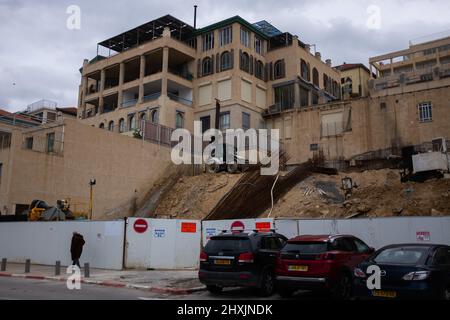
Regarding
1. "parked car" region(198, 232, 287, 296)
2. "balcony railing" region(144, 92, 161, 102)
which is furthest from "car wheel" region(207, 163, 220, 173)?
"parked car" region(198, 232, 287, 296)

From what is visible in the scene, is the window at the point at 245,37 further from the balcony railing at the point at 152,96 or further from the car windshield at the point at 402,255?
the car windshield at the point at 402,255

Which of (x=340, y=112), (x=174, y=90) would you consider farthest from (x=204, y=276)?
(x=174, y=90)

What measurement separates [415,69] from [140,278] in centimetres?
5544

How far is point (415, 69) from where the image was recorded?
60719 millimetres

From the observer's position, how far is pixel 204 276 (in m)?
12.0

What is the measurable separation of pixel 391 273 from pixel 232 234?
4.53 m

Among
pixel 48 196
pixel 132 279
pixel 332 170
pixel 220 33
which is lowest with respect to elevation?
pixel 132 279

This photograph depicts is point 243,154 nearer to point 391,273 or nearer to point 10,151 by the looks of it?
point 10,151

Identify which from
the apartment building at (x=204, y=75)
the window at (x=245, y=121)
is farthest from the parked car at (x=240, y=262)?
the window at (x=245, y=121)

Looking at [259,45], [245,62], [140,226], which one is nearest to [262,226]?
[140,226]

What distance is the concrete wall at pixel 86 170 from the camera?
28641mm

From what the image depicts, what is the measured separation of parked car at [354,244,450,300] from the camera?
8.63 metres

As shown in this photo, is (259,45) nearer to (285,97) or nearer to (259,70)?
(259,70)

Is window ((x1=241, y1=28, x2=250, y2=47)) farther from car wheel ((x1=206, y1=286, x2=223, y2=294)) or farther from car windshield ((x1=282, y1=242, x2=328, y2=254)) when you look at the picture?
car windshield ((x1=282, y1=242, x2=328, y2=254))
